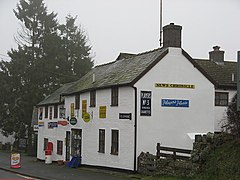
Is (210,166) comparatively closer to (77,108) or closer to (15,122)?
(77,108)

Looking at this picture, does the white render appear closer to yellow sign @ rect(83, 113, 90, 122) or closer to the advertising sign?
yellow sign @ rect(83, 113, 90, 122)

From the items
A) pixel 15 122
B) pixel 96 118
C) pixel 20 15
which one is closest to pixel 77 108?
pixel 96 118

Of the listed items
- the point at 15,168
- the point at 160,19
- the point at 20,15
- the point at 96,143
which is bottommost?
the point at 15,168

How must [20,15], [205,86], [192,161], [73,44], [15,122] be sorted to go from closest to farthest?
1. [192,161]
2. [205,86]
3. [15,122]
4. [20,15]
5. [73,44]

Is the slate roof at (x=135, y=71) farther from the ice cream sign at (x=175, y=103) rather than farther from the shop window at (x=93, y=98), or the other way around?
the ice cream sign at (x=175, y=103)

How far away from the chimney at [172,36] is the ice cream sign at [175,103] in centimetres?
345

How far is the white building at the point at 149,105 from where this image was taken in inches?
931

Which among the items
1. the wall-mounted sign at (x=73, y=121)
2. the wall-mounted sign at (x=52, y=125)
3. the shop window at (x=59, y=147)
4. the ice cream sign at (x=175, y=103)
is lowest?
the shop window at (x=59, y=147)

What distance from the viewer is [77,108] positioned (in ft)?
101

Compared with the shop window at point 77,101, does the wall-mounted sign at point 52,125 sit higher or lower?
lower

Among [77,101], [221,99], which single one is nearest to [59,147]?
[77,101]

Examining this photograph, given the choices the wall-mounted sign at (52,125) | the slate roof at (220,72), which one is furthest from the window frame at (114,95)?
the wall-mounted sign at (52,125)

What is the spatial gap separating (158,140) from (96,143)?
5200 mm

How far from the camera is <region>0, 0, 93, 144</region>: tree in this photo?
5325cm
